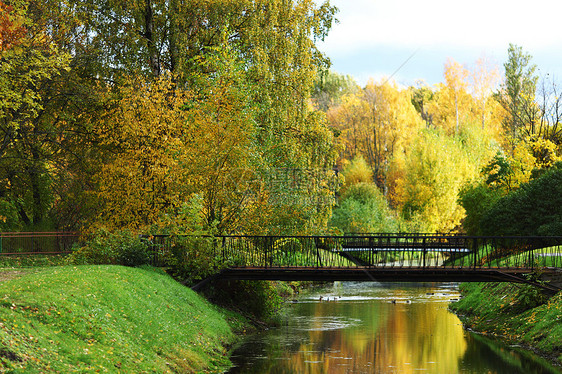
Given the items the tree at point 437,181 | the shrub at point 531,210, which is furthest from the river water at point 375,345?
the tree at point 437,181

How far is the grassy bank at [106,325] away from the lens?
12719mm

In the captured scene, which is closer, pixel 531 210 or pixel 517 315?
pixel 517 315

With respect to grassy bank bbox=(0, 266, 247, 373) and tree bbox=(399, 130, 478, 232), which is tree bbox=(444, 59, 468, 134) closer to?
tree bbox=(399, 130, 478, 232)

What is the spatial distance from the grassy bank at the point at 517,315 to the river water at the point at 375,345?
65 cm

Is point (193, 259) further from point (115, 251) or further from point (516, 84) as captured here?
point (516, 84)

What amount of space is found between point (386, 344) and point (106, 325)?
1136 centimetres

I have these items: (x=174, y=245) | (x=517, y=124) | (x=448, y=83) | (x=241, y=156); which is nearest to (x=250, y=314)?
(x=174, y=245)

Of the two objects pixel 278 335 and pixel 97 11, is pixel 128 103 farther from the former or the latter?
pixel 278 335

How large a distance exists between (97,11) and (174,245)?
50.7ft

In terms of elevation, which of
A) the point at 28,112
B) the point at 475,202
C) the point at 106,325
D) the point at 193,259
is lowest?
the point at 106,325

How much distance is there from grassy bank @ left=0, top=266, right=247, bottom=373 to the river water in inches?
73.5

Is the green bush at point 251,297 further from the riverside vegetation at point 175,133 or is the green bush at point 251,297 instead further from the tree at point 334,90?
the tree at point 334,90

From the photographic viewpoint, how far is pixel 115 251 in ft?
78.9

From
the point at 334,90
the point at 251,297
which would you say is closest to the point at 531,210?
the point at 251,297
